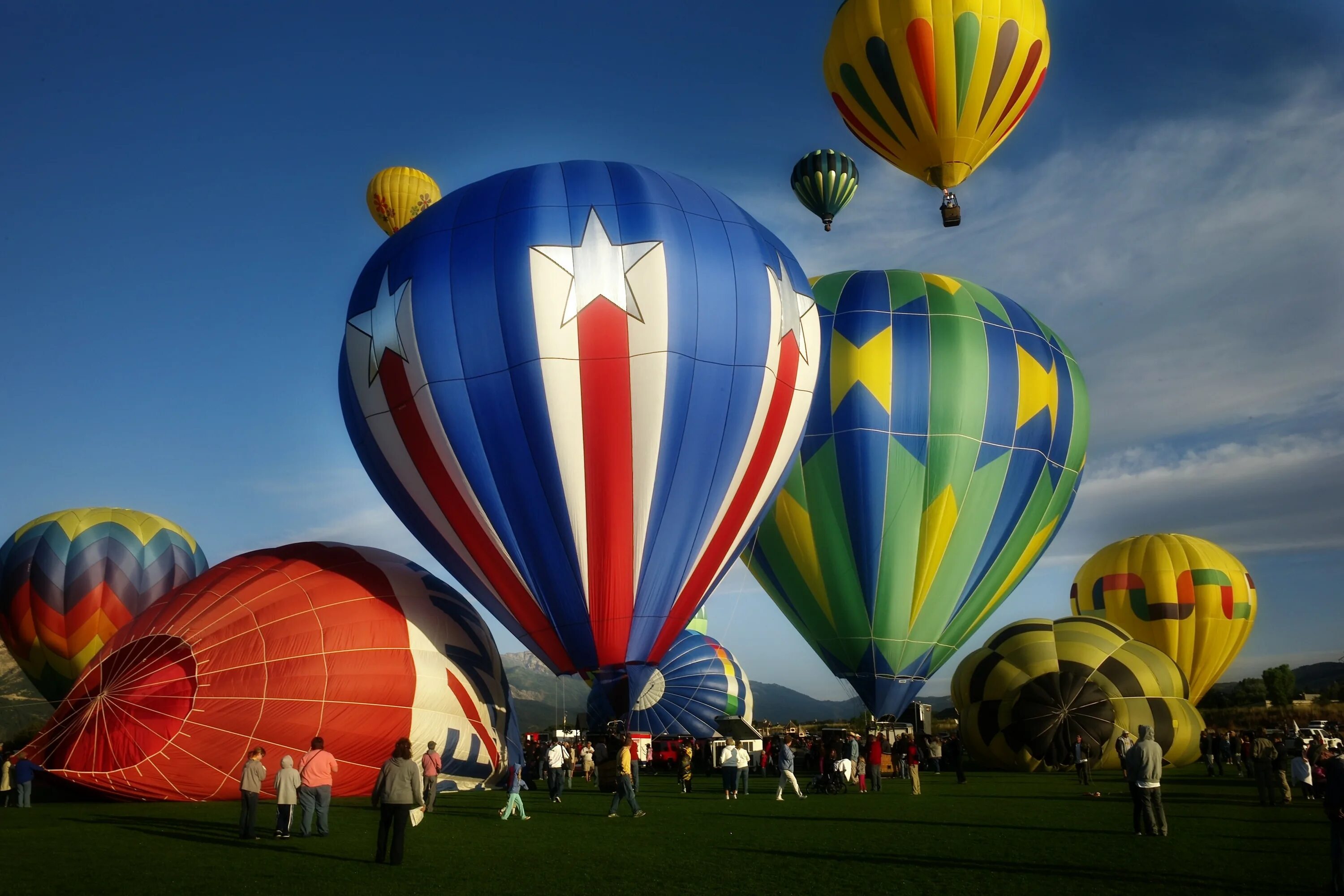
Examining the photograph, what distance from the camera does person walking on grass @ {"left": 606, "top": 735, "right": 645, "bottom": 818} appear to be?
12859 millimetres

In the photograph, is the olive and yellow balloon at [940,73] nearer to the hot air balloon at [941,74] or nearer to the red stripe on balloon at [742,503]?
the hot air balloon at [941,74]

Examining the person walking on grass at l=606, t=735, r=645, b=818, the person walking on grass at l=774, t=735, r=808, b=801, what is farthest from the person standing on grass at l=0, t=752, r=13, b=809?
the person walking on grass at l=774, t=735, r=808, b=801

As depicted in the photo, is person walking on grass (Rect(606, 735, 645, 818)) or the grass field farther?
person walking on grass (Rect(606, 735, 645, 818))

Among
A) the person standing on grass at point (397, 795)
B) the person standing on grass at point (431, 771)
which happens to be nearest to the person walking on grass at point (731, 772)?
the person standing on grass at point (431, 771)

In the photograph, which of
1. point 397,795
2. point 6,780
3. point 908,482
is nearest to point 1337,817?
point 397,795

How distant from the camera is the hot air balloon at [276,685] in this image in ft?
47.8

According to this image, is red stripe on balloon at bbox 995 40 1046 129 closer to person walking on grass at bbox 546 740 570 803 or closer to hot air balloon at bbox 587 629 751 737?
hot air balloon at bbox 587 629 751 737

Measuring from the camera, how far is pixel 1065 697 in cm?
2088

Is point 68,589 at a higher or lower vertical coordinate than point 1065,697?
higher

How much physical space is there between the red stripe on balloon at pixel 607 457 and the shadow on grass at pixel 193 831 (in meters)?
5.73

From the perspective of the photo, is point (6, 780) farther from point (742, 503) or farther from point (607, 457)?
point (742, 503)

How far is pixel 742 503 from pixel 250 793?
27.8ft

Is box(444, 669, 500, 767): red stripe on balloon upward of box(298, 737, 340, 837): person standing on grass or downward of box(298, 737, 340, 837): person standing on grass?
upward

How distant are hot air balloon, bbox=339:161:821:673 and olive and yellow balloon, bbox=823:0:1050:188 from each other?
828 centimetres
